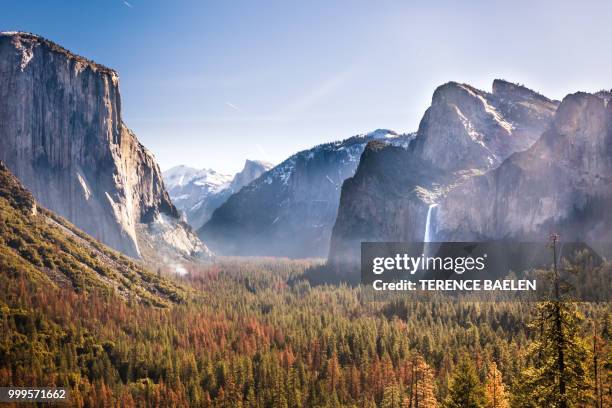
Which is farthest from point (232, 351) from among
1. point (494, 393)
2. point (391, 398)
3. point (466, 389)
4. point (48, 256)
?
point (494, 393)

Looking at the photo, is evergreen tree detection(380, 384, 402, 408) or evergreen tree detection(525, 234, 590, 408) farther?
evergreen tree detection(380, 384, 402, 408)

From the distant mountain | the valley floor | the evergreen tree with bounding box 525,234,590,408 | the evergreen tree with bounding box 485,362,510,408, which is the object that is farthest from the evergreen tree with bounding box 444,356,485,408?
the distant mountain

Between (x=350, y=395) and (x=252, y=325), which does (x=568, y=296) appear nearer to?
(x=350, y=395)

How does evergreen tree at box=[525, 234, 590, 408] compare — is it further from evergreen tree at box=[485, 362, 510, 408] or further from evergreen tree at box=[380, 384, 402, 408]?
evergreen tree at box=[380, 384, 402, 408]

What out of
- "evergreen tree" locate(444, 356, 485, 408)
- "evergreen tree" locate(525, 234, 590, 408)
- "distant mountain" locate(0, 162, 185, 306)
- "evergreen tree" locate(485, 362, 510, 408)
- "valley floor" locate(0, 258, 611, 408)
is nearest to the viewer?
"evergreen tree" locate(525, 234, 590, 408)

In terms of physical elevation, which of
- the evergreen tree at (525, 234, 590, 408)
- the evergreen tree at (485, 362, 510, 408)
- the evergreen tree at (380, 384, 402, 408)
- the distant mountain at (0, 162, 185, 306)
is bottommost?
the evergreen tree at (380, 384, 402, 408)

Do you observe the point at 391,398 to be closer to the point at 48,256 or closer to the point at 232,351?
the point at 232,351

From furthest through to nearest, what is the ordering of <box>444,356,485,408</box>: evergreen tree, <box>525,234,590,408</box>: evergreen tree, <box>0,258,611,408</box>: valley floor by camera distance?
Answer: <box>0,258,611,408</box>: valley floor → <box>444,356,485,408</box>: evergreen tree → <box>525,234,590,408</box>: evergreen tree

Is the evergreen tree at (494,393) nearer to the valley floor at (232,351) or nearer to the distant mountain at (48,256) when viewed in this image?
the valley floor at (232,351)

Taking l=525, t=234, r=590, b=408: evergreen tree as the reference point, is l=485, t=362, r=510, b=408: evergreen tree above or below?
below
